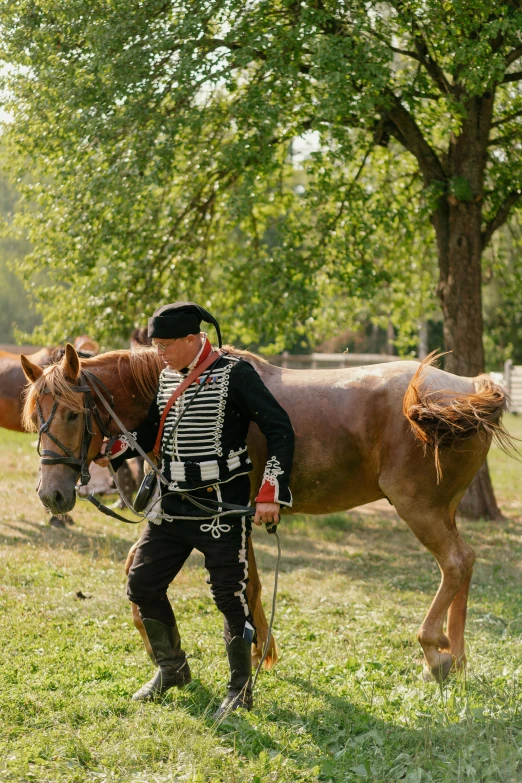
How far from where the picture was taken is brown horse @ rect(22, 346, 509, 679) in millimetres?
4629

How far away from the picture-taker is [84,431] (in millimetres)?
4355

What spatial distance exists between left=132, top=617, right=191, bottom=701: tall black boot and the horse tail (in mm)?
1770

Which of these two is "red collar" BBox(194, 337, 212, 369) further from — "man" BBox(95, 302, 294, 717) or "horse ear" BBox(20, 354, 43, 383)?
"horse ear" BBox(20, 354, 43, 383)

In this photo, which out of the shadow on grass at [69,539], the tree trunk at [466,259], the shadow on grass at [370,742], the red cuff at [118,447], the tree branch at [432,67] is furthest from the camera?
the tree trunk at [466,259]

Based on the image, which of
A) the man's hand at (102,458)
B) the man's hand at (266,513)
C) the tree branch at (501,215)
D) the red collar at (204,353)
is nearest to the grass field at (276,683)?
the man's hand at (266,513)

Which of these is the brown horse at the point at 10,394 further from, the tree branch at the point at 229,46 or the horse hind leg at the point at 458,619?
the horse hind leg at the point at 458,619

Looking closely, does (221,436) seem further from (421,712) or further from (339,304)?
(339,304)

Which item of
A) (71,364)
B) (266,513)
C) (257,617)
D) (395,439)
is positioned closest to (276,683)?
(257,617)

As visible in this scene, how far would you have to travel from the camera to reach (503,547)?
9336 millimetres

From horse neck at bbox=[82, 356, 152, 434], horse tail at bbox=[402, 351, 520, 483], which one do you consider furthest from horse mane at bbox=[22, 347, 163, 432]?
horse tail at bbox=[402, 351, 520, 483]

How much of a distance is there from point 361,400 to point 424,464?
1.75 ft

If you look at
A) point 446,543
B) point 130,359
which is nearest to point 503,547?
point 446,543

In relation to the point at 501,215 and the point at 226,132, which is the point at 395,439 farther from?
the point at 226,132

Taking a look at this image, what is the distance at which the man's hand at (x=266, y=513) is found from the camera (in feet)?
13.3
